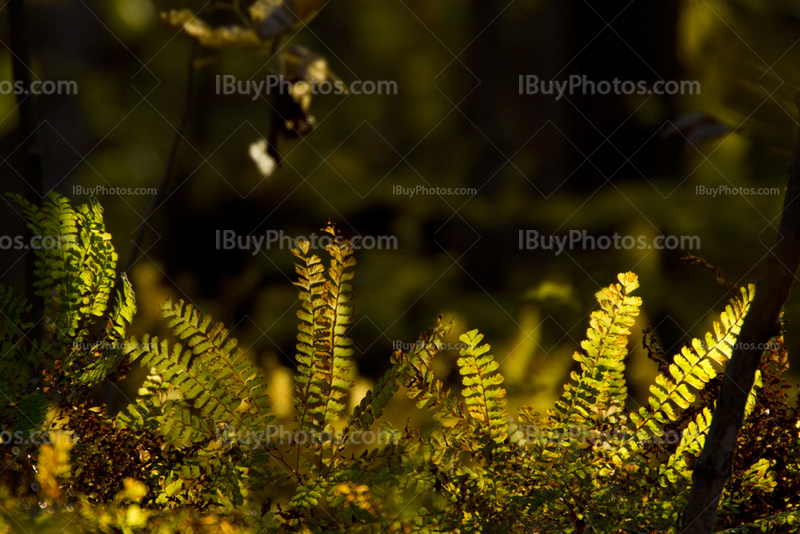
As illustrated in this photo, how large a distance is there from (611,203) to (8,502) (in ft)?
3.49

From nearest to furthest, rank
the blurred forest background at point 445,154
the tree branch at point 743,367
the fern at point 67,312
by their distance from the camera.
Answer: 1. the tree branch at point 743,367
2. the fern at point 67,312
3. the blurred forest background at point 445,154

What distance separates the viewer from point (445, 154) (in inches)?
A: 46.8

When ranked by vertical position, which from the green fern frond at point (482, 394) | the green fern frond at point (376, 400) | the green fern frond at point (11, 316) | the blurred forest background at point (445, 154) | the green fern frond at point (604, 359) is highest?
the blurred forest background at point (445, 154)

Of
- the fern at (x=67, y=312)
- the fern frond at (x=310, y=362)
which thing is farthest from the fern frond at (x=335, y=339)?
the fern at (x=67, y=312)

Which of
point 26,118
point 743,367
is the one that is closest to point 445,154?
point 26,118

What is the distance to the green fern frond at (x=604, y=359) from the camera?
0.99 feet

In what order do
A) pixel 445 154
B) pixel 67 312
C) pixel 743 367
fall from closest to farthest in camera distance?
pixel 743 367
pixel 67 312
pixel 445 154

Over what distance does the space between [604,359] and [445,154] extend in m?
0.92

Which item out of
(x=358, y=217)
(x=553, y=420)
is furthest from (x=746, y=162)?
(x=553, y=420)

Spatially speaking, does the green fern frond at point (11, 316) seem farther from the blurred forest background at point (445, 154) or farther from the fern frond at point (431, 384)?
the blurred forest background at point (445, 154)

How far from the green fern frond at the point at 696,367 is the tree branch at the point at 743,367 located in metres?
0.06

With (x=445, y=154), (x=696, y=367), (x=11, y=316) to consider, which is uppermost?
(x=445, y=154)

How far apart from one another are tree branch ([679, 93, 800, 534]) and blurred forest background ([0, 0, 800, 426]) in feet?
2.52

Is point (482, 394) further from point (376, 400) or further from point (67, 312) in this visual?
point (67, 312)
